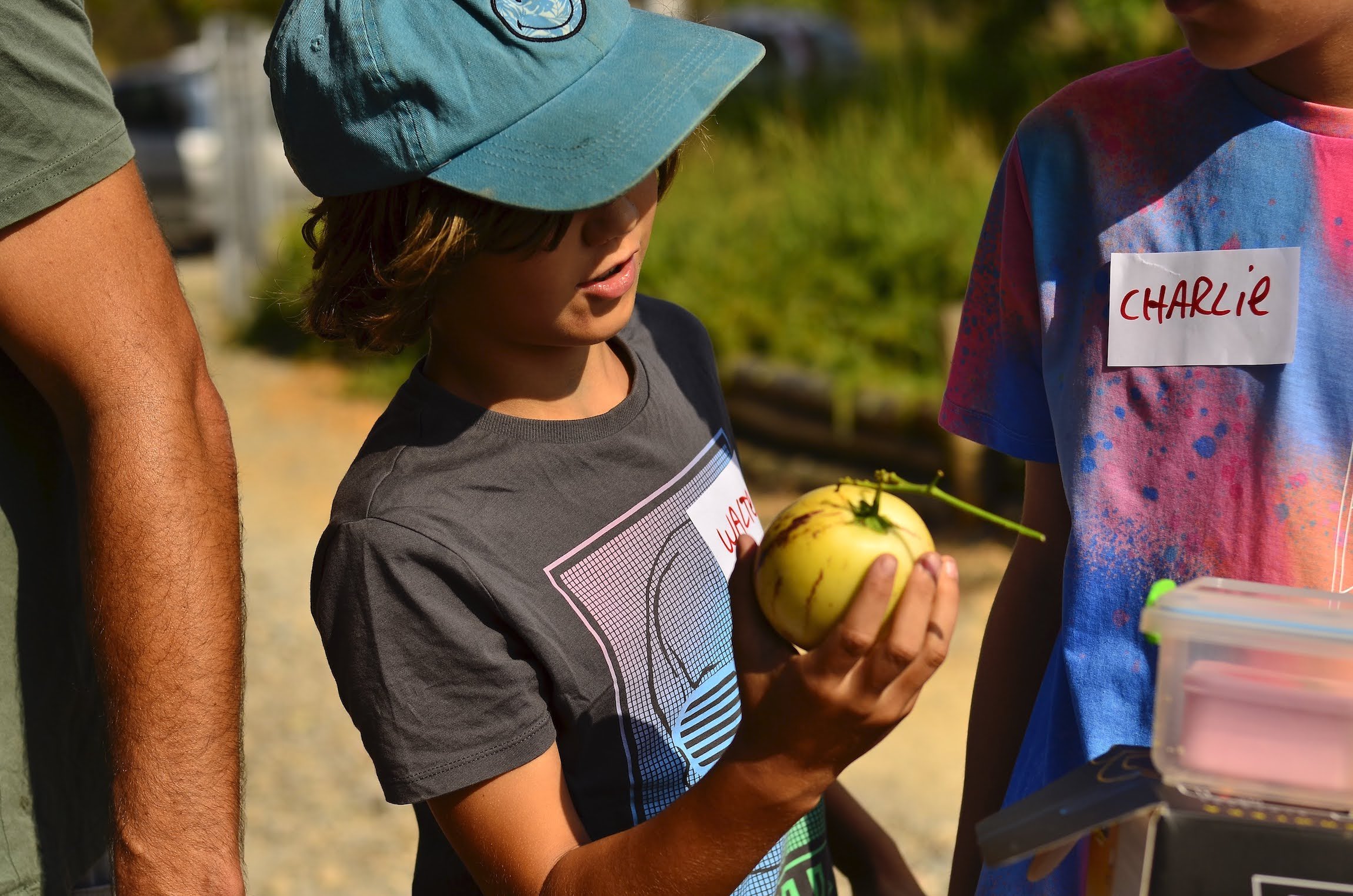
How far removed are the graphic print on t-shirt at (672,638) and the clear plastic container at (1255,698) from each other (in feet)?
2.13

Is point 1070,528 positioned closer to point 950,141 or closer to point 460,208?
point 460,208

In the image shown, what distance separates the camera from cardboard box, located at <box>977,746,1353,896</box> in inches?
36.9

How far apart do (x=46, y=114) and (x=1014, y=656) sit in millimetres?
1255

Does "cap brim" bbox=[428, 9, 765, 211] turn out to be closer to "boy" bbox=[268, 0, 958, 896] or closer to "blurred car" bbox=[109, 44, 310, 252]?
"boy" bbox=[268, 0, 958, 896]

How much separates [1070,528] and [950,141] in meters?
7.26

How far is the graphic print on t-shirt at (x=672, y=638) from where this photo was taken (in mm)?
1473

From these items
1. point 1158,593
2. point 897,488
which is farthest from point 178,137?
point 1158,593

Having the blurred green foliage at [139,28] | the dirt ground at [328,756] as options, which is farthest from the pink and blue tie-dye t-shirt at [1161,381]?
the blurred green foliage at [139,28]

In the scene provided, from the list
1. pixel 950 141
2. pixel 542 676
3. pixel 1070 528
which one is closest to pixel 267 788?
pixel 542 676

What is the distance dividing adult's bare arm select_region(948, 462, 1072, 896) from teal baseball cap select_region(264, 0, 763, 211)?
61cm

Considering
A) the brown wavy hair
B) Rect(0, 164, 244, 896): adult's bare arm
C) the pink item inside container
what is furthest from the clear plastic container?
Rect(0, 164, 244, 896): adult's bare arm

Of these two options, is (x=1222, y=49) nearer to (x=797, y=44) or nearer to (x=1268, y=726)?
(x=1268, y=726)

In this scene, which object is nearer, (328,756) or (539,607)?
(539,607)

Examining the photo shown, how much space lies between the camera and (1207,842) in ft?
3.11
